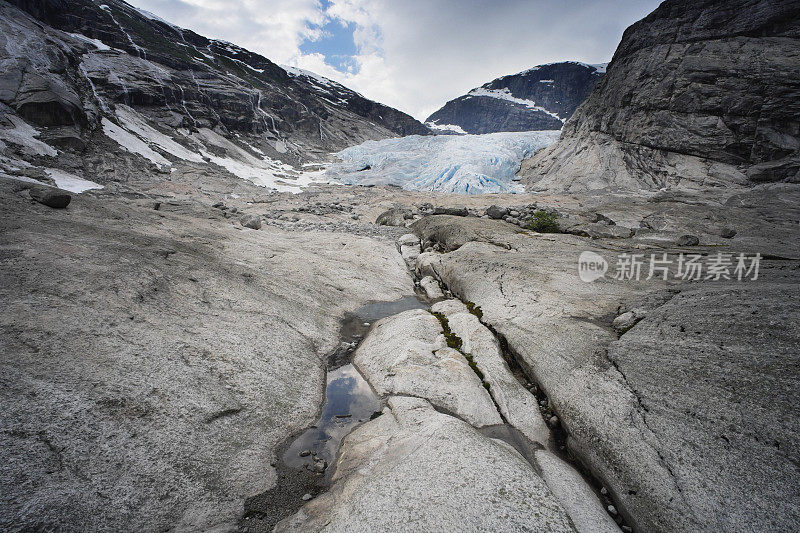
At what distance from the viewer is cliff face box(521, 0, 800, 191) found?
3806cm

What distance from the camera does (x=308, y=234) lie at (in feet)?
67.1

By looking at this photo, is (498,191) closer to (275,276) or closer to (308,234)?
(308,234)

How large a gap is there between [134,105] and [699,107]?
87885 mm

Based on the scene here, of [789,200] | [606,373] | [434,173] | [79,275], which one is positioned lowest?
[606,373]

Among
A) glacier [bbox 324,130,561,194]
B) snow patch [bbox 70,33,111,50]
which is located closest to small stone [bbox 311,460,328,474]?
glacier [bbox 324,130,561,194]

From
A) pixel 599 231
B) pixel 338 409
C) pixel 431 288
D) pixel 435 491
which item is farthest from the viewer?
pixel 599 231

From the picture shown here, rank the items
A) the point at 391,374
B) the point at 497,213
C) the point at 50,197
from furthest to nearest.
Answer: the point at 497,213 < the point at 50,197 < the point at 391,374

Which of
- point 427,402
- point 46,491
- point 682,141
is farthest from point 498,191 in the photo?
point 46,491

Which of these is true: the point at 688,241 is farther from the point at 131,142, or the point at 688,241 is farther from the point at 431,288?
the point at 131,142

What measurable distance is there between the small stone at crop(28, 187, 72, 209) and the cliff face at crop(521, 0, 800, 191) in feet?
168

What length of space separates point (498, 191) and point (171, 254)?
1762 inches

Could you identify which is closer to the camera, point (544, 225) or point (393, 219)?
point (544, 225)

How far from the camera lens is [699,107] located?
41688 mm

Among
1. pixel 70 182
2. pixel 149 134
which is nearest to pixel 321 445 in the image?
pixel 70 182
